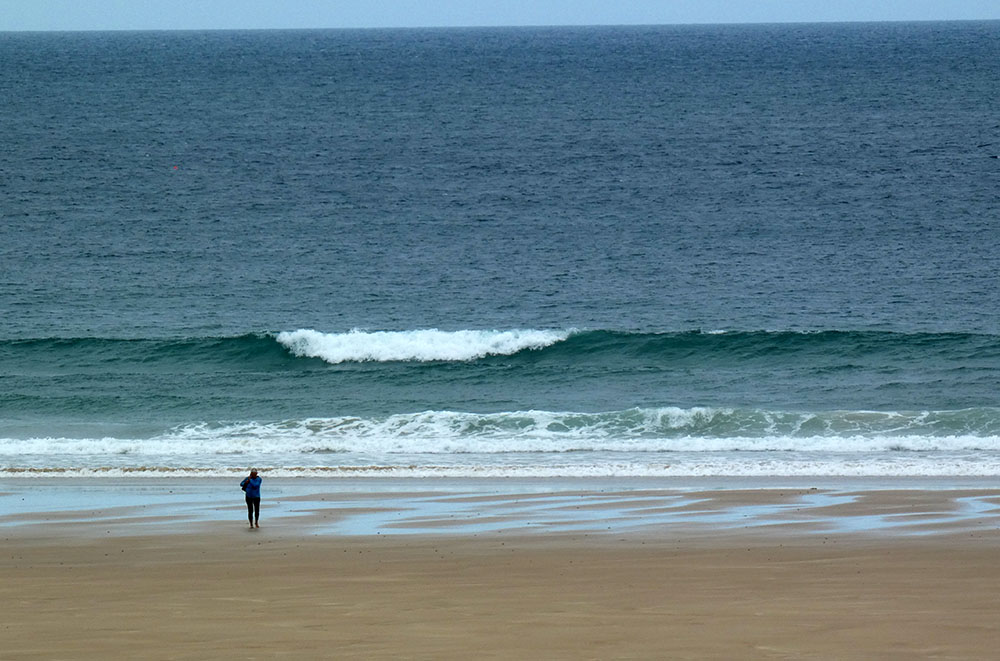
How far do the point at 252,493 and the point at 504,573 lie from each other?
5261mm

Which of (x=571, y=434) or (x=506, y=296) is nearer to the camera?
(x=571, y=434)

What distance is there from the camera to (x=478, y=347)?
34.5 metres

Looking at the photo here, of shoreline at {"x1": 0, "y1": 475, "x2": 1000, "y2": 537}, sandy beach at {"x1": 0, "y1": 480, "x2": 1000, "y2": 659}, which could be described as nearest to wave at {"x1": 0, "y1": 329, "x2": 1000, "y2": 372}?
shoreline at {"x1": 0, "y1": 475, "x2": 1000, "y2": 537}

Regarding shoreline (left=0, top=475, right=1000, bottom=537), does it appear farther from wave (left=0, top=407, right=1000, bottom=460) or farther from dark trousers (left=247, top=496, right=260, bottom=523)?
wave (left=0, top=407, right=1000, bottom=460)

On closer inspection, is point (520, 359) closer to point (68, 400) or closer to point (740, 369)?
point (740, 369)

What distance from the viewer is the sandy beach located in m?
11.8

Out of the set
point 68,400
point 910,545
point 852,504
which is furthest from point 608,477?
point 68,400

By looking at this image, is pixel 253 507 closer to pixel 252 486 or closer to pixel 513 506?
pixel 252 486

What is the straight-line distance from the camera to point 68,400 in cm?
3048

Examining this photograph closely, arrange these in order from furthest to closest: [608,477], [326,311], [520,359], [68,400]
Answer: [326,311] → [520,359] → [68,400] → [608,477]

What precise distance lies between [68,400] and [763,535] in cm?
2040

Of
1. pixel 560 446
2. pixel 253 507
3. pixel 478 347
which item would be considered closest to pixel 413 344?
pixel 478 347

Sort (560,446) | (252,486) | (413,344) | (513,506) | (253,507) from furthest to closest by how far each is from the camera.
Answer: (413,344) < (560,446) < (513,506) < (253,507) < (252,486)

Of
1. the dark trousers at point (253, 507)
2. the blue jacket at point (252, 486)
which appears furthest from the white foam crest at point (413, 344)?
the blue jacket at point (252, 486)
